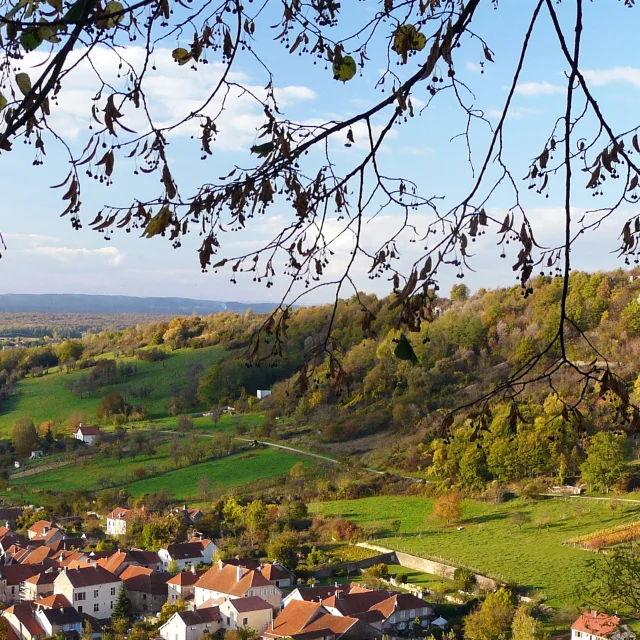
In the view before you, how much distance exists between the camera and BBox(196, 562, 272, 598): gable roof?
46.0 ft

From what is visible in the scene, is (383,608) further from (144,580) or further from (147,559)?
(147,559)

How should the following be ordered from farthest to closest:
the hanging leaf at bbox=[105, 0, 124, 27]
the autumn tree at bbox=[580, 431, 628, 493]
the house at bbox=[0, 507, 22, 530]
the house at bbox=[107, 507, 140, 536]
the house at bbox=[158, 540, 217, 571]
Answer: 1. the house at bbox=[0, 507, 22, 530]
2. the house at bbox=[107, 507, 140, 536]
3. the autumn tree at bbox=[580, 431, 628, 493]
4. the house at bbox=[158, 540, 217, 571]
5. the hanging leaf at bbox=[105, 0, 124, 27]

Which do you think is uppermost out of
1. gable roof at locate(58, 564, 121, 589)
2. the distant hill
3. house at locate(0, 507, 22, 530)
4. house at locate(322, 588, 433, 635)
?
the distant hill

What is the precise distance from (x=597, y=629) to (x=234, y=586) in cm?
652

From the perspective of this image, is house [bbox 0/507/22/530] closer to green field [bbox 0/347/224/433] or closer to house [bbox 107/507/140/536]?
house [bbox 107/507/140/536]

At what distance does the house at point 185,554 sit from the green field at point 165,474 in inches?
171

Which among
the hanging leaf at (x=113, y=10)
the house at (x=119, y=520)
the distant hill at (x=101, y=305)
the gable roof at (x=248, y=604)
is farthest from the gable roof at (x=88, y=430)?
the distant hill at (x=101, y=305)

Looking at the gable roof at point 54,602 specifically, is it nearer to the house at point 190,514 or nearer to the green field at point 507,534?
the house at point 190,514

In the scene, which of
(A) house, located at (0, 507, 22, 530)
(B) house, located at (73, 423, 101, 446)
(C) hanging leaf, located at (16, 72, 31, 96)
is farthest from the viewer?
(B) house, located at (73, 423, 101, 446)

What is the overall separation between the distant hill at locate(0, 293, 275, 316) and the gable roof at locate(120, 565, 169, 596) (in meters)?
79.4

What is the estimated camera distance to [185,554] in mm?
17219

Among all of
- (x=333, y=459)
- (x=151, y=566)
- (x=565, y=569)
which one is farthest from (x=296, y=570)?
(x=333, y=459)

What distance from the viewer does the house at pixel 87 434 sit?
2839 centimetres

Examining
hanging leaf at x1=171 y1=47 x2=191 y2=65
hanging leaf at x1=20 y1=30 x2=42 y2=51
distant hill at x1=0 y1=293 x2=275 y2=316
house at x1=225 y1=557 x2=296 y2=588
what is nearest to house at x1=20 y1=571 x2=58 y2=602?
house at x1=225 y1=557 x2=296 y2=588
